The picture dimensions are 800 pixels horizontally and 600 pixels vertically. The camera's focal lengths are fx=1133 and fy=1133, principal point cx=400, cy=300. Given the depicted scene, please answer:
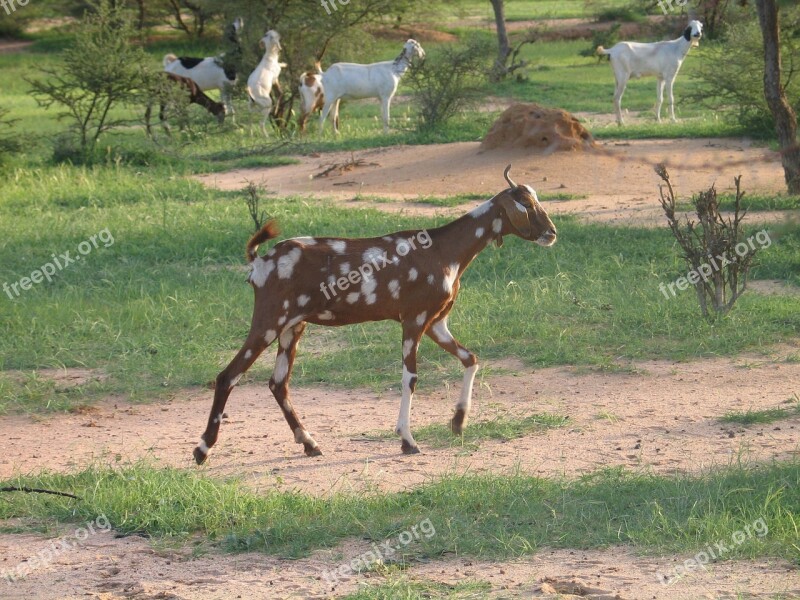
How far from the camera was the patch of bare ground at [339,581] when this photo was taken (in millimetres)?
4504

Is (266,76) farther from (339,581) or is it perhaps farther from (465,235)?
(339,581)

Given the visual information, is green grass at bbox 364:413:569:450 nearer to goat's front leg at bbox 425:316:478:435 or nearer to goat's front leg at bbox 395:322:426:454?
goat's front leg at bbox 425:316:478:435

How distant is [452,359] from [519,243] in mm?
3399

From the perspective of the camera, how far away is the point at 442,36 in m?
36.2

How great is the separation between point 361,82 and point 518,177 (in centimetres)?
610

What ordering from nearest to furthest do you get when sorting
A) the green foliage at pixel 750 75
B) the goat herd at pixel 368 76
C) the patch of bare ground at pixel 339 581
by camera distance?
the patch of bare ground at pixel 339 581
the green foliage at pixel 750 75
the goat herd at pixel 368 76

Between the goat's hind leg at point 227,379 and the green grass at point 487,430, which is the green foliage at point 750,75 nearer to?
the green grass at point 487,430

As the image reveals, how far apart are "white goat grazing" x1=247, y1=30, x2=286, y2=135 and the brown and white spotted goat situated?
13.1 m

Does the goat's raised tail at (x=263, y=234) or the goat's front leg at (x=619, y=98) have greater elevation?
the goat's raised tail at (x=263, y=234)

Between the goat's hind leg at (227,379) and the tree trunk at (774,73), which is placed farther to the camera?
the tree trunk at (774,73)

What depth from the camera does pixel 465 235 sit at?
6.63 metres

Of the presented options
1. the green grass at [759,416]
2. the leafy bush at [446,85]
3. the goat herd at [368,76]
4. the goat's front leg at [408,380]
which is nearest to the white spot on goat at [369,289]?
the goat's front leg at [408,380]

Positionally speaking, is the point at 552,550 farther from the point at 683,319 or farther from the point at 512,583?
the point at 683,319

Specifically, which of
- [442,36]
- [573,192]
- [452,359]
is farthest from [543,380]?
[442,36]
